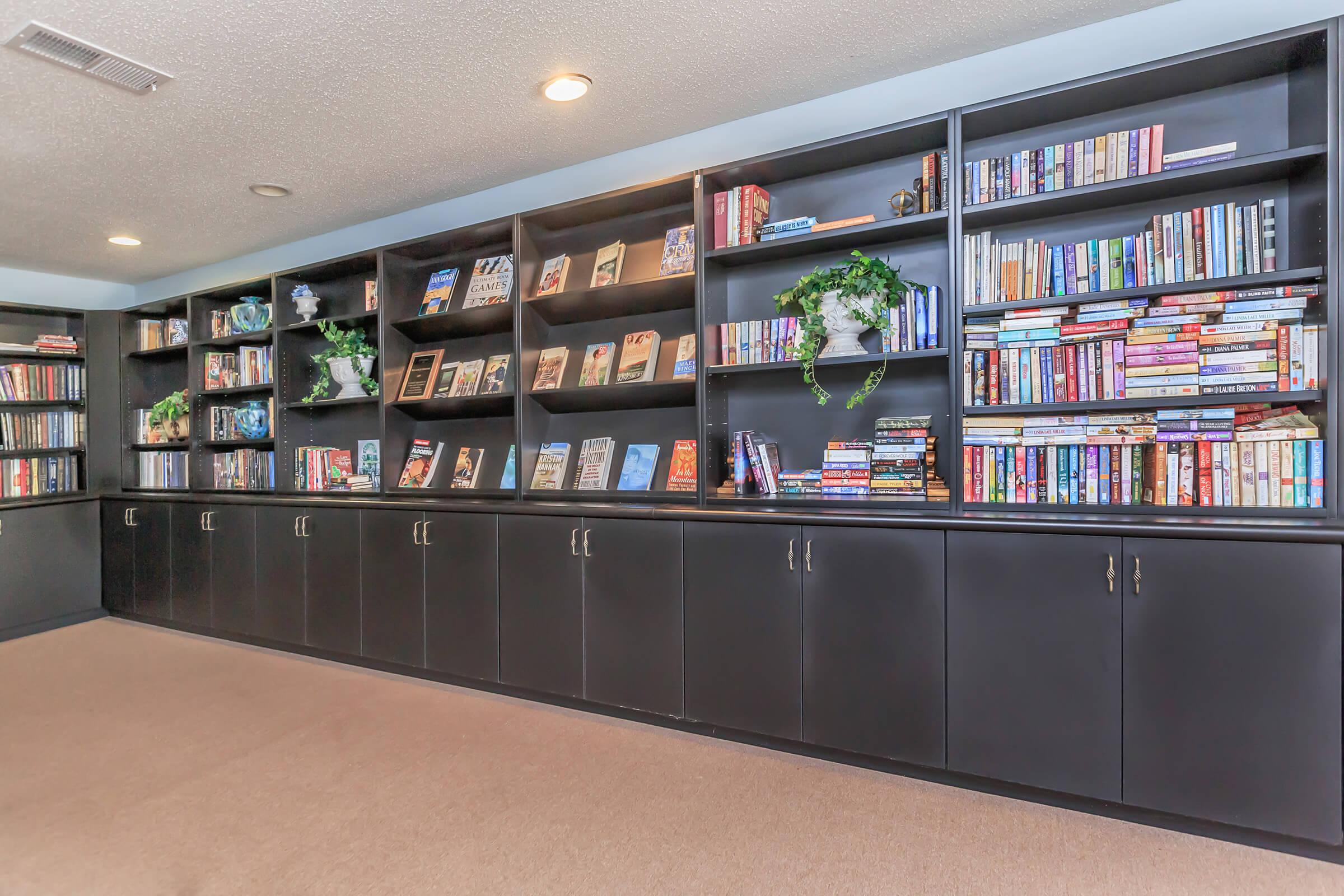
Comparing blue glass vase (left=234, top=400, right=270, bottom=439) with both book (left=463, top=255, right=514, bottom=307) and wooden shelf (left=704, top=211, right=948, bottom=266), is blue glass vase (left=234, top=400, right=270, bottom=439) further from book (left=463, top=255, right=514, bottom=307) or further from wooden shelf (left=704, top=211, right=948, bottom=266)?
wooden shelf (left=704, top=211, right=948, bottom=266)

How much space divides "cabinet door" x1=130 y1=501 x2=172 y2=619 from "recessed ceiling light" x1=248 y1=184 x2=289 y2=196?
2.29m

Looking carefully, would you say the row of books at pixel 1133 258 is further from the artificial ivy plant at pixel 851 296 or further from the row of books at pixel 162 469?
the row of books at pixel 162 469

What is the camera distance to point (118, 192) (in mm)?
3615

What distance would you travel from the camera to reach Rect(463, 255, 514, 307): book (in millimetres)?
3568

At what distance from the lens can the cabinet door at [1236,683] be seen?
1891 mm

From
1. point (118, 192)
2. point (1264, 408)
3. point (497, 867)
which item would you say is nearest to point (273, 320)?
point (118, 192)

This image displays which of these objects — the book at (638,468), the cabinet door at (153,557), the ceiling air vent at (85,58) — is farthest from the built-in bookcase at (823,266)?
the cabinet door at (153,557)

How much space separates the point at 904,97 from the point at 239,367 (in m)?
4.35


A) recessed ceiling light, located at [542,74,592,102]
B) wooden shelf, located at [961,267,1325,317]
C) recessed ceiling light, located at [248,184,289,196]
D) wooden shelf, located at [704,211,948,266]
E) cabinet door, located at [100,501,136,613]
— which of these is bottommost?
cabinet door, located at [100,501,136,613]

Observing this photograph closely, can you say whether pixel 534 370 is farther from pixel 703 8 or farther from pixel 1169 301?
pixel 1169 301

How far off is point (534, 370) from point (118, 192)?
237 cm

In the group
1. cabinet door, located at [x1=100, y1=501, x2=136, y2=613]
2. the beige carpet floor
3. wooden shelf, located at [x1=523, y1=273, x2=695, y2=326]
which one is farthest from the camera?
cabinet door, located at [x1=100, y1=501, x2=136, y2=613]

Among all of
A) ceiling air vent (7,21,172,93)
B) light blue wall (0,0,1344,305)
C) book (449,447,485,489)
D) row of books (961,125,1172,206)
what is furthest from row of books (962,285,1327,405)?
ceiling air vent (7,21,172,93)

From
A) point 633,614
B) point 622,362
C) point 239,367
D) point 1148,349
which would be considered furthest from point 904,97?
point 239,367
